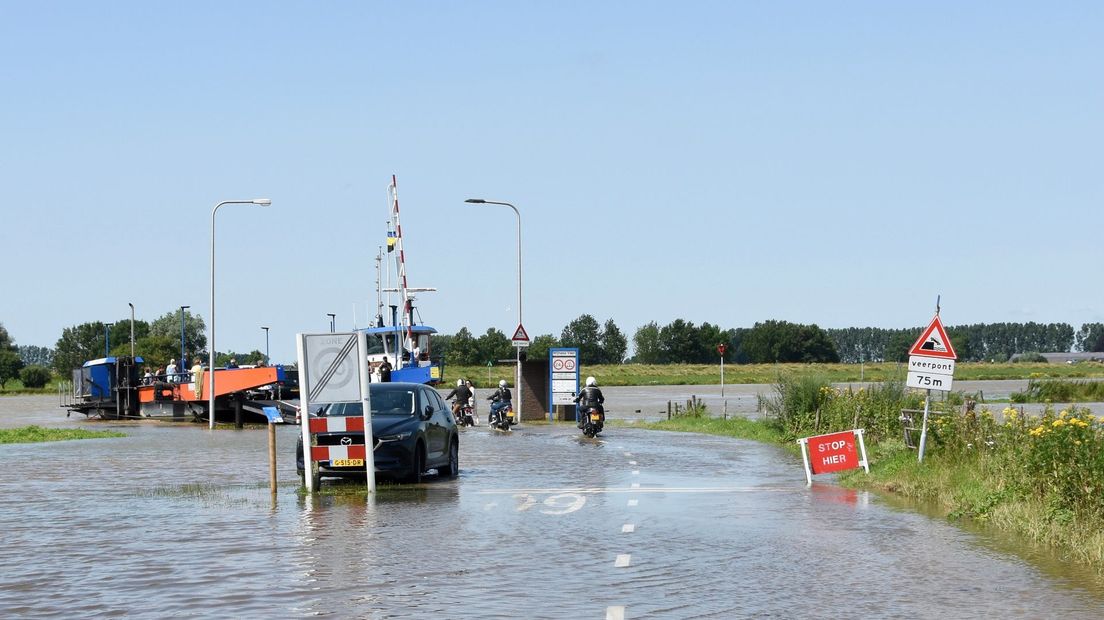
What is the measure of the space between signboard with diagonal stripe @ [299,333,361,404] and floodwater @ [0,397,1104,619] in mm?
1437

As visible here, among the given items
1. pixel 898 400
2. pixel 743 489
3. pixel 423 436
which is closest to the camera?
pixel 743 489

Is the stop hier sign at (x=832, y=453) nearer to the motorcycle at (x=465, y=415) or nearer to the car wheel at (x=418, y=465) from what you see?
the car wheel at (x=418, y=465)

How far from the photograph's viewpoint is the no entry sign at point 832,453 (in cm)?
2189

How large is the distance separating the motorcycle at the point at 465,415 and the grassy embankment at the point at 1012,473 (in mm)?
16882

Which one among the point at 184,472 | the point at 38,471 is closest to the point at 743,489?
the point at 184,472

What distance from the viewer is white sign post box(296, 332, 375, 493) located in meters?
19.5

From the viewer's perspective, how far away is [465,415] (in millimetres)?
43562

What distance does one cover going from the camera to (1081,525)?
1366cm

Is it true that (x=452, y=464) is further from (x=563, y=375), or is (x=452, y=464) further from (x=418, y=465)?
(x=563, y=375)

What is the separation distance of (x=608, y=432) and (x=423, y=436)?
17.9 meters

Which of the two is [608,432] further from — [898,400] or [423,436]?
[423,436]

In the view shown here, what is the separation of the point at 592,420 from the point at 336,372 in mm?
16653

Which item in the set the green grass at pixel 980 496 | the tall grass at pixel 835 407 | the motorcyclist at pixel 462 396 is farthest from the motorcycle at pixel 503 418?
the green grass at pixel 980 496

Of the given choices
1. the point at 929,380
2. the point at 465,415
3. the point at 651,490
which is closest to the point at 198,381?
the point at 465,415
